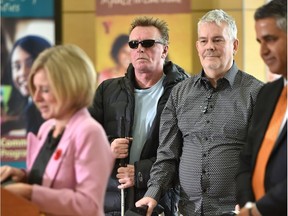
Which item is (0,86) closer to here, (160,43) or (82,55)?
(160,43)

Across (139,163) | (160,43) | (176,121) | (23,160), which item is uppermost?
(160,43)

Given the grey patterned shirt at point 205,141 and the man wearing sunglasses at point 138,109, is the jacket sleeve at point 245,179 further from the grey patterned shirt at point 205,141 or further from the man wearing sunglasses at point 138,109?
the man wearing sunglasses at point 138,109

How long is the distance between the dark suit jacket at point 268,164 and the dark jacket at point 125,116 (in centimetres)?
98

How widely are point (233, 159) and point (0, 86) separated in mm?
2826

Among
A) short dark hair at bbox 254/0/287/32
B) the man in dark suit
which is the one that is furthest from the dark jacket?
short dark hair at bbox 254/0/287/32

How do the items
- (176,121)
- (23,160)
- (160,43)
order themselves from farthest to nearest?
(23,160) → (160,43) → (176,121)

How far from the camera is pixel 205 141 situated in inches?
114

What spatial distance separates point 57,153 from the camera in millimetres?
1918

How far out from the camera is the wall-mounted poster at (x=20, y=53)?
16.8ft

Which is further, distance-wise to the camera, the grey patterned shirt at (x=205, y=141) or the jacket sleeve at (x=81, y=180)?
the grey patterned shirt at (x=205, y=141)

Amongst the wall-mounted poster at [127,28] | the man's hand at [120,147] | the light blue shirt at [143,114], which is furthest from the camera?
the wall-mounted poster at [127,28]

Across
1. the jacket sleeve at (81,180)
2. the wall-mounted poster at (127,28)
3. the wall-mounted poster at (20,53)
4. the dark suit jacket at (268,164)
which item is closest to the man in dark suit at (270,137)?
the dark suit jacket at (268,164)

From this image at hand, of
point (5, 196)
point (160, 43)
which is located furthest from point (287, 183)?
point (160, 43)

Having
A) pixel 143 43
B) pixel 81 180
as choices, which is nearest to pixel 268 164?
pixel 81 180
